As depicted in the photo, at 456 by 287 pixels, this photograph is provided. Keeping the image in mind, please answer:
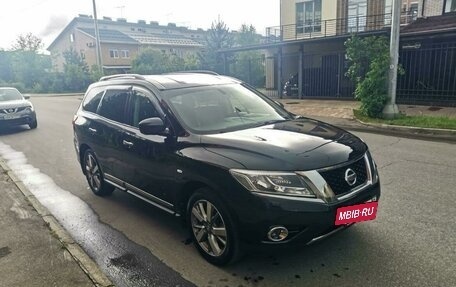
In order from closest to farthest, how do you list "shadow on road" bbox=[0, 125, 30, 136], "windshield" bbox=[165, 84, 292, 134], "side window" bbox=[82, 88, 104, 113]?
"windshield" bbox=[165, 84, 292, 134] → "side window" bbox=[82, 88, 104, 113] → "shadow on road" bbox=[0, 125, 30, 136]

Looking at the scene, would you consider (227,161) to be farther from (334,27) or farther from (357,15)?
(334,27)

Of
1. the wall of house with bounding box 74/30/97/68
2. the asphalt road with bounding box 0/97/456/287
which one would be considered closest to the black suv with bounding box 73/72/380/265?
the asphalt road with bounding box 0/97/456/287

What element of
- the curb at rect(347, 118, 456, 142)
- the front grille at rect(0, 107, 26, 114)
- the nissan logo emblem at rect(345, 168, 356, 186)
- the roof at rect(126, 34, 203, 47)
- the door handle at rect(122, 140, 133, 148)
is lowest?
the curb at rect(347, 118, 456, 142)

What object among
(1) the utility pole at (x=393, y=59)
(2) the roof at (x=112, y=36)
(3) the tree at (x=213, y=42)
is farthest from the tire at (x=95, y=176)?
(2) the roof at (x=112, y=36)

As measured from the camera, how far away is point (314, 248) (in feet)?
12.0

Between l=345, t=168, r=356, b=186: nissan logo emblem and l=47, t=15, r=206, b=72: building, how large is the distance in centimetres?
4772

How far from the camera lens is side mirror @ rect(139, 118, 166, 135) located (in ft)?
12.3

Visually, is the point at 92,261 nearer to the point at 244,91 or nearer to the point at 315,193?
the point at 315,193

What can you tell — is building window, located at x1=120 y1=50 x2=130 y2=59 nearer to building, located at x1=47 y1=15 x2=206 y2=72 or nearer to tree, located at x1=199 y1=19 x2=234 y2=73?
building, located at x1=47 y1=15 x2=206 y2=72

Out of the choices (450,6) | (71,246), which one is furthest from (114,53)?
(71,246)

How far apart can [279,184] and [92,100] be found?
3.78 m

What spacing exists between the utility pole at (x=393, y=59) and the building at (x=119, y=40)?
4058 centimetres

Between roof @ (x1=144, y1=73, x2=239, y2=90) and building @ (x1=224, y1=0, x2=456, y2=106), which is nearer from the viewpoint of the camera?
roof @ (x1=144, y1=73, x2=239, y2=90)

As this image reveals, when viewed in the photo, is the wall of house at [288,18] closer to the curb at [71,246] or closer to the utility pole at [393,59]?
the utility pole at [393,59]
